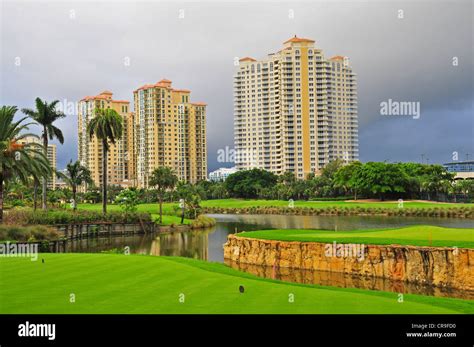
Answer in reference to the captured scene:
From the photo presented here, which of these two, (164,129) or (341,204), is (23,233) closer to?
(341,204)

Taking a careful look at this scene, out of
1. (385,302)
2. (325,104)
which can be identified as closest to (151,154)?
(325,104)

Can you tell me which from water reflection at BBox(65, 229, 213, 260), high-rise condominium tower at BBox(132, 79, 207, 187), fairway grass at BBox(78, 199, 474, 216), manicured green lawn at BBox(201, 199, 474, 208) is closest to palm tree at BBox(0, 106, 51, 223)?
water reflection at BBox(65, 229, 213, 260)

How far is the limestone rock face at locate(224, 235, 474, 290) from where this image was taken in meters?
26.1

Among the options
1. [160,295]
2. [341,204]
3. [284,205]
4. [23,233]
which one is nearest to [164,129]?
[284,205]

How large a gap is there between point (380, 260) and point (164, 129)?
541ft

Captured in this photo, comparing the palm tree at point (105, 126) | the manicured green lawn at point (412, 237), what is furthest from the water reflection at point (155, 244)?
the palm tree at point (105, 126)

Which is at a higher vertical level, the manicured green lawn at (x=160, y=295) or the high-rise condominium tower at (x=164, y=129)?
the high-rise condominium tower at (x=164, y=129)

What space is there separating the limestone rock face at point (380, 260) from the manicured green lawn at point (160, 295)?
397 inches

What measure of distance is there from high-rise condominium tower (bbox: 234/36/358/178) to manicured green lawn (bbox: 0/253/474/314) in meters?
163

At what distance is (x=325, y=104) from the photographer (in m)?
183

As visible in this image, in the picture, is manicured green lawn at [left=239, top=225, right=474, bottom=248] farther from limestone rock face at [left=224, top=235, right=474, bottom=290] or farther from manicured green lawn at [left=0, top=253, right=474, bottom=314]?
manicured green lawn at [left=0, top=253, right=474, bottom=314]

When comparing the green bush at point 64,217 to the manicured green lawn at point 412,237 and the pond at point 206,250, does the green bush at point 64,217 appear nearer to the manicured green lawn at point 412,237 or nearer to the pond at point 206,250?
the pond at point 206,250

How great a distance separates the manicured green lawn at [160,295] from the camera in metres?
12.8

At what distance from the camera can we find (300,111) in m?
181
